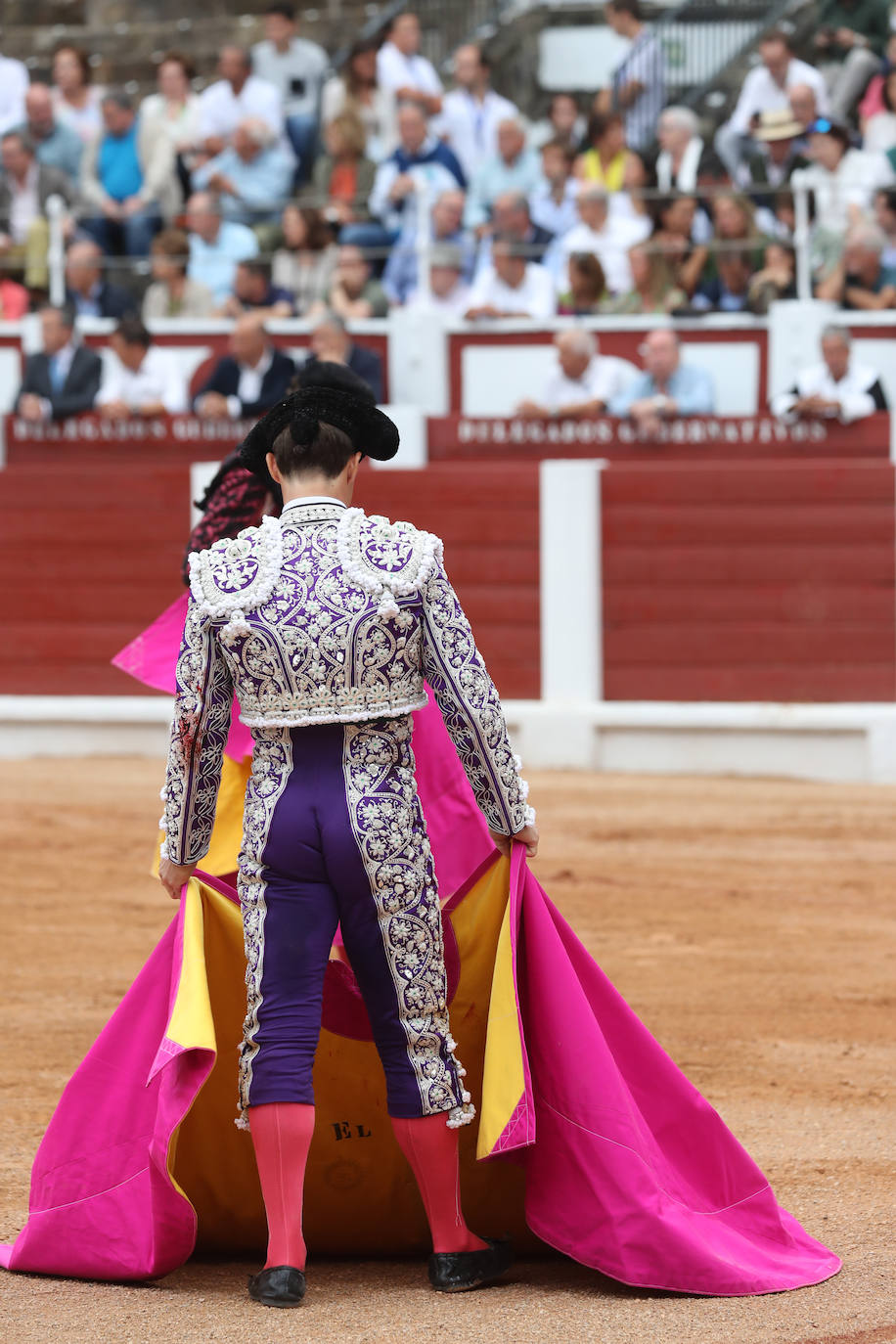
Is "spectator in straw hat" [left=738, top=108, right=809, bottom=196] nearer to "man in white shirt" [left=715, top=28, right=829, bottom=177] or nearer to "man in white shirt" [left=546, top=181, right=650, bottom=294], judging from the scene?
"man in white shirt" [left=715, top=28, right=829, bottom=177]

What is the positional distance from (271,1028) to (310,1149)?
0.36 metres

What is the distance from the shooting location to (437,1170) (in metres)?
2.58

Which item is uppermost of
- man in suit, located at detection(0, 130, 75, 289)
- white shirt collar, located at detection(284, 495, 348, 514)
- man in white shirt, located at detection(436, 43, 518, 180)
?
man in white shirt, located at detection(436, 43, 518, 180)

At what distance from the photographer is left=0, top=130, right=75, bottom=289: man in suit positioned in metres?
10.1

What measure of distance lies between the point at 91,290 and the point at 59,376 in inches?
47.2

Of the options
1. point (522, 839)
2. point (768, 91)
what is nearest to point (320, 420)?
point (522, 839)

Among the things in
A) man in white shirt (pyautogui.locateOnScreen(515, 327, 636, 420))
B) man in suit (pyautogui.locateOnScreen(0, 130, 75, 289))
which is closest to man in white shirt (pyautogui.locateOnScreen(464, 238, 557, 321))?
man in white shirt (pyautogui.locateOnScreen(515, 327, 636, 420))

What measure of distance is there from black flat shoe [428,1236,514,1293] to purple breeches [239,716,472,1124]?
0.65ft

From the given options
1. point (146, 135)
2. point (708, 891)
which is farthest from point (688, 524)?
point (146, 135)

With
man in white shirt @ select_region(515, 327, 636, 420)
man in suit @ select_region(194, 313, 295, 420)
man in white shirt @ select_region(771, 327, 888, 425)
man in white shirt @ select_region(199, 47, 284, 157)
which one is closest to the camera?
man in white shirt @ select_region(771, 327, 888, 425)

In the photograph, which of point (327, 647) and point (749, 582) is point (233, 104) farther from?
point (327, 647)

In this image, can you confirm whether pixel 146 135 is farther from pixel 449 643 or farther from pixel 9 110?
pixel 449 643

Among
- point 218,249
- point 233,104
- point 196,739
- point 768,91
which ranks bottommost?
point 196,739

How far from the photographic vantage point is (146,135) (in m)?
10.3
